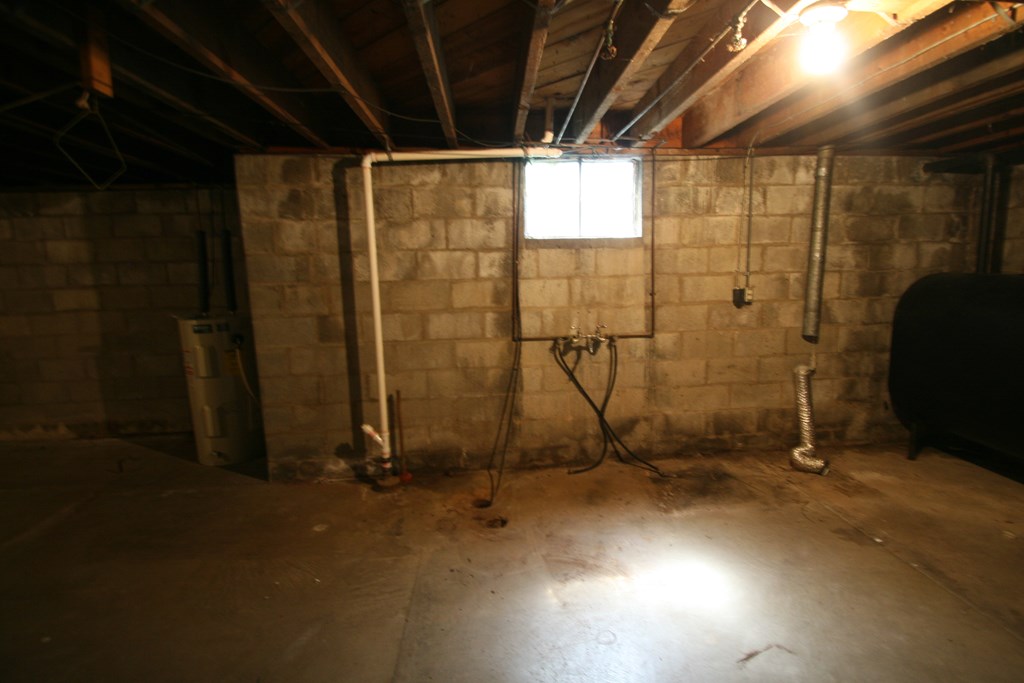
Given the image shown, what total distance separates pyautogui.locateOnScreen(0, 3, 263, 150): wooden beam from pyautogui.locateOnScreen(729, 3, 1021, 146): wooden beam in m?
3.03

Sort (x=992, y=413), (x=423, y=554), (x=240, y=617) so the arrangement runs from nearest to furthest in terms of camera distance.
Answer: (x=240, y=617) < (x=423, y=554) < (x=992, y=413)

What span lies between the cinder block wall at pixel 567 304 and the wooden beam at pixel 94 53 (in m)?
1.12

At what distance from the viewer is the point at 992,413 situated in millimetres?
2465

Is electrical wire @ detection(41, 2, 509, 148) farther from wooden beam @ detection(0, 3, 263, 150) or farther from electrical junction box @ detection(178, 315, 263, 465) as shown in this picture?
electrical junction box @ detection(178, 315, 263, 465)

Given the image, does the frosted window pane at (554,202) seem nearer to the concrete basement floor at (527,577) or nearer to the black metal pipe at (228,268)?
the concrete basement floor at (527,577)

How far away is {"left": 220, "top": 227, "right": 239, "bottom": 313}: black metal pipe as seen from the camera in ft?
11.7

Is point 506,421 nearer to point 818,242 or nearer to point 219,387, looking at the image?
point 219,387

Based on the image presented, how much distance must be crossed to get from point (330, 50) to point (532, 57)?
30.0 inches

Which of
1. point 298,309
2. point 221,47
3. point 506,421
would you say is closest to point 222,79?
point 221,47

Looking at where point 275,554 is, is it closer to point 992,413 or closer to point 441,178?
point 441,178

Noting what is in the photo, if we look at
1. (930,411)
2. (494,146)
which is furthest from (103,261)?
(930,411)

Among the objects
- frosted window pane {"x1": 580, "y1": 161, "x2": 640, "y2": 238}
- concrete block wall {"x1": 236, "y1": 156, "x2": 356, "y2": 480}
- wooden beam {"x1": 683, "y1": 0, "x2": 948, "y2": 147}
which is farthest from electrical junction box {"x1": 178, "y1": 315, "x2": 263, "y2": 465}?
wooden beam {"x1": 683, "y1": 0, "x2": 948, "y2": 147}

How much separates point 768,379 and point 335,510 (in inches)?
118

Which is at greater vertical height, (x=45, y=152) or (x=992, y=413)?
(x=45, y=152)
